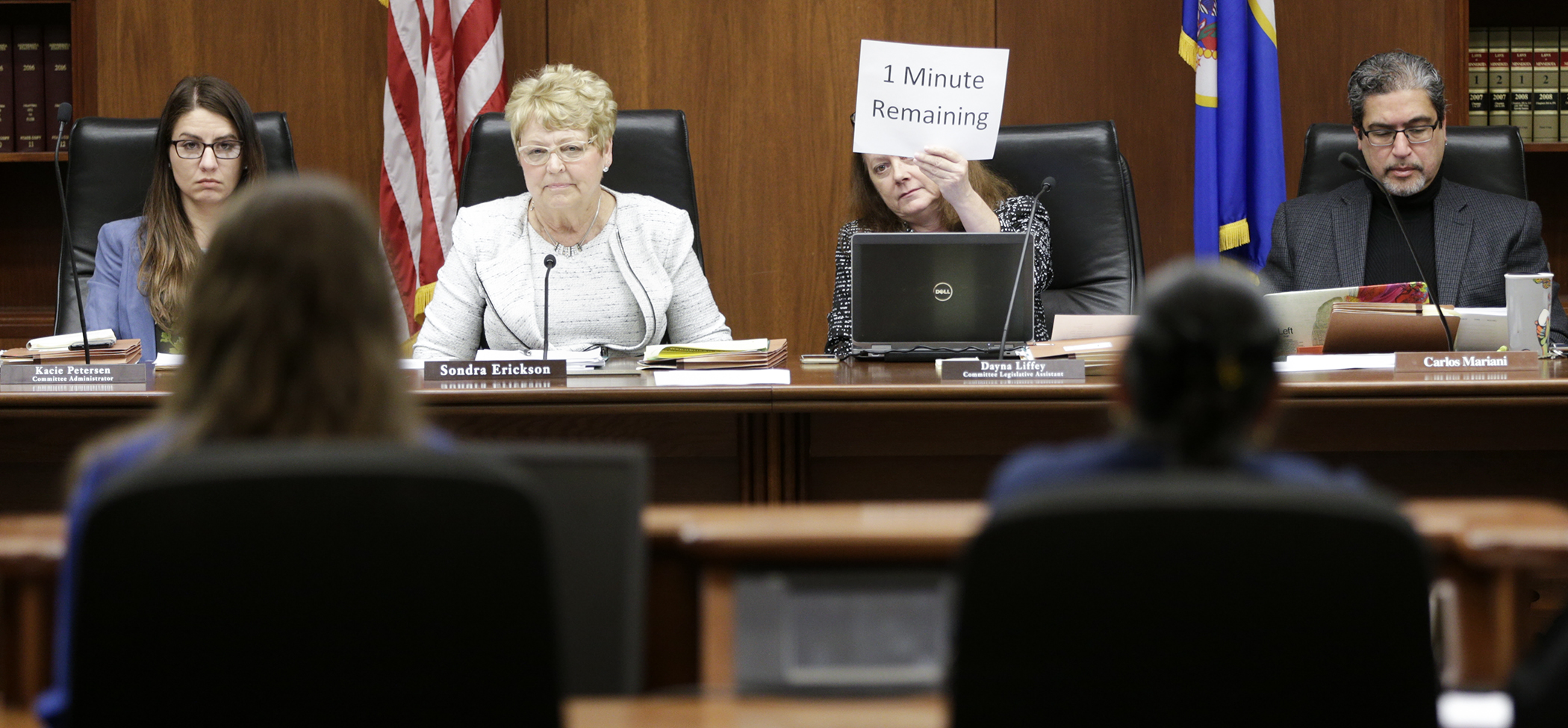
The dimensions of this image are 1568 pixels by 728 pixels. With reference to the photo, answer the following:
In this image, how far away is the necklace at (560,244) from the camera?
276 centimetres

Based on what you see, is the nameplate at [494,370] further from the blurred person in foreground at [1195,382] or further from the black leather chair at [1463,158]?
the black leather chair at [1463,158]

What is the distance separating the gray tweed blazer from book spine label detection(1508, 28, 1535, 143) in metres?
1.01

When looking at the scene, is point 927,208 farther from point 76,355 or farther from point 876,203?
point 76,355

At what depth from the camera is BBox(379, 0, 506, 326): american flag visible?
3479 millimetres

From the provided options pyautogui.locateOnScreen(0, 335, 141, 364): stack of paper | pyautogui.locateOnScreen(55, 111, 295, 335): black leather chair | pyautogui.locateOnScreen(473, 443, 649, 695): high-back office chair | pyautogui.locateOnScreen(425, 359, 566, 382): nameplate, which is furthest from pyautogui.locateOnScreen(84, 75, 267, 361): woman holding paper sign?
pyautogui.locateOnScreen(473, 443, 649, 695): high-back office chair

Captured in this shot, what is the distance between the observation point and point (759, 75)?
3.87 meters

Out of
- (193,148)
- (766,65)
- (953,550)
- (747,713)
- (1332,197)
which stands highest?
(766,65)

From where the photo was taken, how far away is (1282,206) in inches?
119

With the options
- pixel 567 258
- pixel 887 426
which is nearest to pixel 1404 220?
pixel 887 426

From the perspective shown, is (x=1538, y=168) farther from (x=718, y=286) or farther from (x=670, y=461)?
(x=670, y=461)

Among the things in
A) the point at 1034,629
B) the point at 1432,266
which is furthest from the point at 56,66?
the point at 1034,629

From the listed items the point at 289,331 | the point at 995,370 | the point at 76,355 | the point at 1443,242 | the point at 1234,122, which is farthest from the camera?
the point at 1234,122

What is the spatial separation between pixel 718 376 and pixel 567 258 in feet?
2.54

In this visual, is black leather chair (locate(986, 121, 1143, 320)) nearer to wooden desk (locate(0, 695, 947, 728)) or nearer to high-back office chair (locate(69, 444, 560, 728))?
wooden desk (locate(0, 695, 947, 728))
